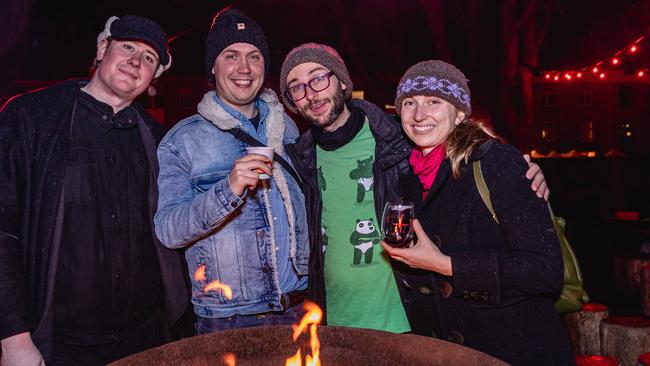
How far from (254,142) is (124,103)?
2.83ft

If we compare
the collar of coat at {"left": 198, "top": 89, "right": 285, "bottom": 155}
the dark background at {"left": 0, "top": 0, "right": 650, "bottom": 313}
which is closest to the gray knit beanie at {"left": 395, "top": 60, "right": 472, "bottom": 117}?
the collar of coat at {"left": 198, "top": 89, "right": 285, "bottom": 155}

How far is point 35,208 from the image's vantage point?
8.78 feet

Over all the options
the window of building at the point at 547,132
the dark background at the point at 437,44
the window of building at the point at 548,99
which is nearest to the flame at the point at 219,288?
the dark background at the point at 437,44

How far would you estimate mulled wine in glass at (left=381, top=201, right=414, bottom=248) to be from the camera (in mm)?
2303

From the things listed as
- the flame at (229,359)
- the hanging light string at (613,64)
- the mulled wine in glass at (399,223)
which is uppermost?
the hanging light string at (613,64)

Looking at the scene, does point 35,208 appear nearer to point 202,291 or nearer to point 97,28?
point 202,291

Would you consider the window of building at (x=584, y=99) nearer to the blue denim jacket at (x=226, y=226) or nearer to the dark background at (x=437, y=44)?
the dark background at (x=437, y=44)

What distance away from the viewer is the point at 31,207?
2674 mm

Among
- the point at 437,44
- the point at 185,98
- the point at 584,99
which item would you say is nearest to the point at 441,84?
the point at 437,44

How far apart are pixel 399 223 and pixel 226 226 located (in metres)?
1.21

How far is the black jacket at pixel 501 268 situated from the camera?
228 cm

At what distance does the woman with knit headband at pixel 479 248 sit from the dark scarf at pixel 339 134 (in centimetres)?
73

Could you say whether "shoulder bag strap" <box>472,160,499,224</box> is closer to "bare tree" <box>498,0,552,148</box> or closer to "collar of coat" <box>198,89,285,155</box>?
"collar of coat" <box>198,89,285,155</box>

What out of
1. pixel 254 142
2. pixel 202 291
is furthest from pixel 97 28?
pixel 202 291
